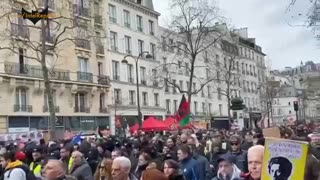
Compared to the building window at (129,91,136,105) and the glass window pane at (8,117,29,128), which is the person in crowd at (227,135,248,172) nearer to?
the glass window pane at (8,117,29,128)

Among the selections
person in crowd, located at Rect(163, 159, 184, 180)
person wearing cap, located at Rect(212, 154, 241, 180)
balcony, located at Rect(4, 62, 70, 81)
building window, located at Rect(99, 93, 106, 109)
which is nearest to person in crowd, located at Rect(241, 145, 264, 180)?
person in crowd, located at Rect(163, 159, 184, 180)

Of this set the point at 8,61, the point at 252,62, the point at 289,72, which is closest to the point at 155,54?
the point at 8,61

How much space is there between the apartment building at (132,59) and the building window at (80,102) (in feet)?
10.7

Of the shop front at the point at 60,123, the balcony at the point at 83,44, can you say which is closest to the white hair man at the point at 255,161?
the shop front at the point at 60,123

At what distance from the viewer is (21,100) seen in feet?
126

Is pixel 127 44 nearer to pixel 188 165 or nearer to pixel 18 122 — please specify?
pixel 18 122

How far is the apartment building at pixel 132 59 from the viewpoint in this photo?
49906mm

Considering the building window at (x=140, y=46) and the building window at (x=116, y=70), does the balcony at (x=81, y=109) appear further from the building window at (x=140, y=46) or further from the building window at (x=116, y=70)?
the building window at (x=140, y=46)

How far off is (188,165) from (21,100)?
102 feet

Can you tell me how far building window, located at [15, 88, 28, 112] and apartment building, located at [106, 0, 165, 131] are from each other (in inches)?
402

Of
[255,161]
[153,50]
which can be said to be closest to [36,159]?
[255,161]

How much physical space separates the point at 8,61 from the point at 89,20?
10.6 meters

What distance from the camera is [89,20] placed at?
1806 inches

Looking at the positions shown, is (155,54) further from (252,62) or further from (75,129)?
(252,62)
